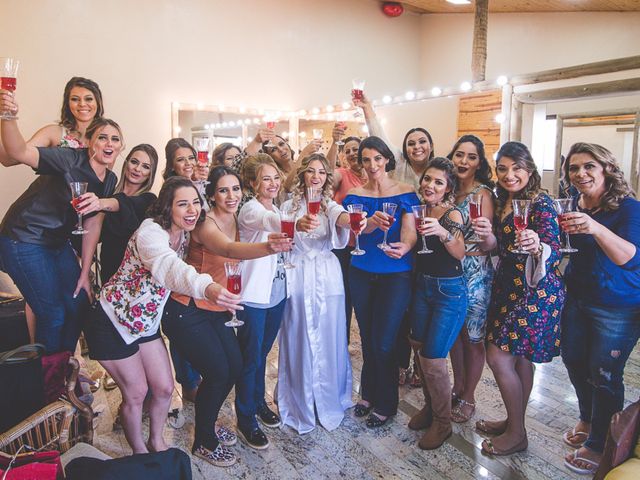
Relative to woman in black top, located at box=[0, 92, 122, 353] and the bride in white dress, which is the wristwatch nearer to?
the bride in white dress

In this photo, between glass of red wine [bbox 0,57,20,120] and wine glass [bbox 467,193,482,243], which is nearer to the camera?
glass of red wine [bbox 0,57,20,120]

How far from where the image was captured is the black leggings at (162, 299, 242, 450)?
2.12 m

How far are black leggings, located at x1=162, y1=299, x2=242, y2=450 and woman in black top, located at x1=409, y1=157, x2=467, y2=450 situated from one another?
0.98m

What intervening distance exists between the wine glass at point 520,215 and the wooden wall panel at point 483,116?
500cm

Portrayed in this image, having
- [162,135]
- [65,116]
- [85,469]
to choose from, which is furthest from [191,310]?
[162,135]

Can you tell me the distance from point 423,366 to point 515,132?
3485 millimetres

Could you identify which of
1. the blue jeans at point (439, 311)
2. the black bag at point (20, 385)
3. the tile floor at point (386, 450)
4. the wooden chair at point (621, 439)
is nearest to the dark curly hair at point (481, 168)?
the blue jeans at point (439, 311)

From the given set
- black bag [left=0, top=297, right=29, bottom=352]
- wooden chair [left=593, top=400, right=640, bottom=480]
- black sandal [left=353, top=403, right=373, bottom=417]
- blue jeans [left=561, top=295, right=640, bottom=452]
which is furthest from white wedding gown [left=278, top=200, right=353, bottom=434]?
black bag [left=0, top=297, right=29, bottom=352]

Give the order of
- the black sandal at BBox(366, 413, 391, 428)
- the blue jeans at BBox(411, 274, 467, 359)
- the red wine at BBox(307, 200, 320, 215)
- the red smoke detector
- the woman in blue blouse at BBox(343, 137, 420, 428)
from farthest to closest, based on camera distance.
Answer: the red smoke detector < the black sandal at BBox(366, 413, 391, 428) < the woman in blue blouse at BBox(343, 137, 420, 428) < the blue jeans at BBox(411, 274, 467, 359) < the red wine at BBox(307, 200, 320, 215)

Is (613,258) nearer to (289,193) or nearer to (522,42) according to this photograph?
(289,193)

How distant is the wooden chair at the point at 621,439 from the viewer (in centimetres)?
162

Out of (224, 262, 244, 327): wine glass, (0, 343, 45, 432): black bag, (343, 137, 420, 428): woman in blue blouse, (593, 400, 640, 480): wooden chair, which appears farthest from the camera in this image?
(343, 137, 420, 428): woman in blue blouse

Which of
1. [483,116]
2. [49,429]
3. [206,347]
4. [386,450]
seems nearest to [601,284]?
[386,450]

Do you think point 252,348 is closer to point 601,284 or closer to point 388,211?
point 388,211
